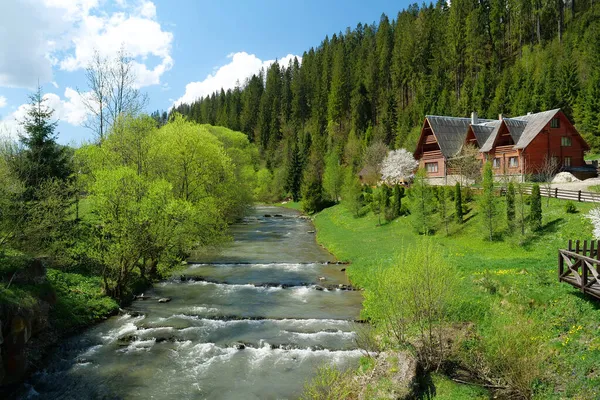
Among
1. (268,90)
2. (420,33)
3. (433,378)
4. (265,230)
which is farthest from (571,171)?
(268,90)

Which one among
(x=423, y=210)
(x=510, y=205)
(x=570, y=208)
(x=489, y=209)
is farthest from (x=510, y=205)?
(x=423, y=210)

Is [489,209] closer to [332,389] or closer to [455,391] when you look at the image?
[455,391]

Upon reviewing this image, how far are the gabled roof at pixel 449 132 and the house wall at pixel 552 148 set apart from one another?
9.11 meters

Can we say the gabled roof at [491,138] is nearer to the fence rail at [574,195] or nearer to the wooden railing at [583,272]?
the fence rail at [574,195]

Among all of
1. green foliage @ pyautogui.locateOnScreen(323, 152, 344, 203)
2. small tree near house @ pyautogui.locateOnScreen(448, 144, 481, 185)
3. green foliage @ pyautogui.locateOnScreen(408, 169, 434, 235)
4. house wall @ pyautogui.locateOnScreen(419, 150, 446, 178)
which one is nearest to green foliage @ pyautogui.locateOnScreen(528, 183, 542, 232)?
green foliage @ pyautogui.locateOnScreen(408, 169, 434, 235)

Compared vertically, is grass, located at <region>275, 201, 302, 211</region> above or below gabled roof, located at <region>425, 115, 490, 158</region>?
below

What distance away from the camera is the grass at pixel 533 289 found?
11.5 m

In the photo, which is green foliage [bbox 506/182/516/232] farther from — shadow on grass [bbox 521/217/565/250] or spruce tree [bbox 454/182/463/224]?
spruce tree [bbox 454/182/463/224]

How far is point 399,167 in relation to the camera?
58219mm

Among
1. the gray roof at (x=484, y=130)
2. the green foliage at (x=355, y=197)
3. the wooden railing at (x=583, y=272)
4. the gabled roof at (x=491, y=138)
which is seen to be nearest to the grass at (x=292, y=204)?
the green foliage at (x=355, y=197)

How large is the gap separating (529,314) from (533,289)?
6.27 ft

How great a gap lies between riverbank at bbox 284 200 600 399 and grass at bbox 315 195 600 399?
1.1 inches

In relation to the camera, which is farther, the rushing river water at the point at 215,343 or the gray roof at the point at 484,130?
the gray roof at the point at 484,130

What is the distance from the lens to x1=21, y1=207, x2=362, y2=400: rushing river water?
13.5 meters
